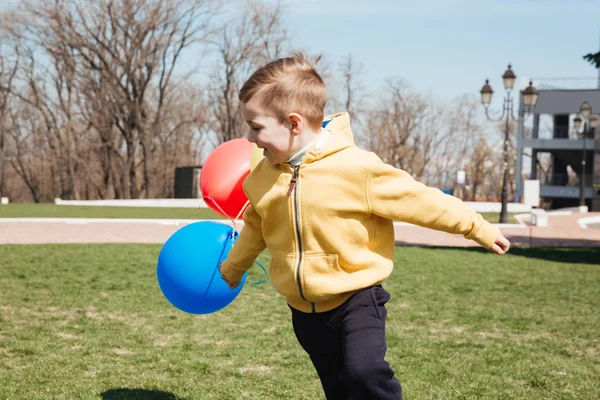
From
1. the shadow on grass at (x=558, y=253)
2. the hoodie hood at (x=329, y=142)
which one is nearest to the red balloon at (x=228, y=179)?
the hoodie hood at (x=329, y=142)

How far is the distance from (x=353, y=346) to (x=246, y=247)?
77 cm

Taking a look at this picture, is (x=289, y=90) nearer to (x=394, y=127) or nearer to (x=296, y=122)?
(x=296, y=122)

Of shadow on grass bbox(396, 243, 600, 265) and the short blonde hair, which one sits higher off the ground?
the short blonde hair

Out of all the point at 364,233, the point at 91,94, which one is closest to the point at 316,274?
the point at 364,233

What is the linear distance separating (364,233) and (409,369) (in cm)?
241

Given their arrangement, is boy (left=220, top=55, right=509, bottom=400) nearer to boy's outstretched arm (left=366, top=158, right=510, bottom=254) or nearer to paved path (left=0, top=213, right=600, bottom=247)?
boy's outstretched arm (left=366, top=158, right=510, bottom=254)

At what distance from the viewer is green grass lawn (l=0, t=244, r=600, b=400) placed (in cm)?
463

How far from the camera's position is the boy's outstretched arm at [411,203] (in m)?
2.98

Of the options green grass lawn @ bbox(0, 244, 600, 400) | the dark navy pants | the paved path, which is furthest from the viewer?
the paved path

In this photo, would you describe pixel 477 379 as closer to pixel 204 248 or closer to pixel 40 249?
pixel 204 248

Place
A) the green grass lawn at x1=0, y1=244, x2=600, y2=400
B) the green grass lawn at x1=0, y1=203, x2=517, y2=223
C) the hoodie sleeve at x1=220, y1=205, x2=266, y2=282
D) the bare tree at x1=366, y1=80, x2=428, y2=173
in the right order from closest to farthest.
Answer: the hoodie sleeve at x1=220, y1=205, x2=266, y2=282, the green grass lawn at x1=0, y1=244, x2=600, y2=400, the green grass lawn at x1=0, y1=203, x2=517, y2=223, the bare tree at x1=366, y1=80, x2=428, y2=173

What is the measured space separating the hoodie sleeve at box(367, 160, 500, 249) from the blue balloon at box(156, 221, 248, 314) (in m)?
1.22

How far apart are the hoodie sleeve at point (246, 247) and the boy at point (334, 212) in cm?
23

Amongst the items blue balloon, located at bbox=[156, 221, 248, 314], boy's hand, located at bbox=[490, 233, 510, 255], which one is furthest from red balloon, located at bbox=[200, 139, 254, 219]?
boy's hand, located at bbox=[490, 233, 510, 255]
